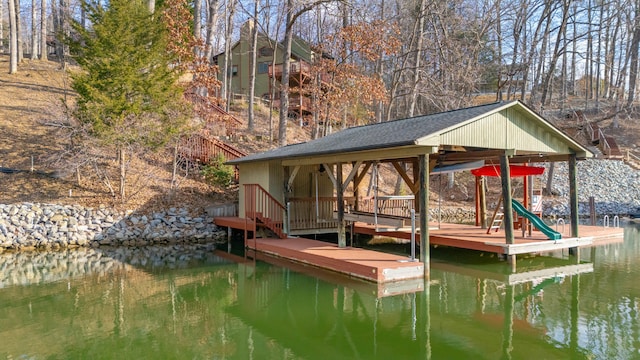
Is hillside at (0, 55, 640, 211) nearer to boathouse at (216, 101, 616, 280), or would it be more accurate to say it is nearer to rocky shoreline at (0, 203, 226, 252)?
rocky shoreline at (0, 203, 226, 252)

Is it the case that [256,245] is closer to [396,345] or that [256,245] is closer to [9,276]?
[9,276]

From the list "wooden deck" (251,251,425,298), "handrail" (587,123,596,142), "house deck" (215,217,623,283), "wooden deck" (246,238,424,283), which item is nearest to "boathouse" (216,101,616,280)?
"house deck" (215,217,623,283)

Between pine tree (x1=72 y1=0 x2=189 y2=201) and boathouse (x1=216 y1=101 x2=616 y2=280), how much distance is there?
3.69m

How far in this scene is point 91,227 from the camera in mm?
15273

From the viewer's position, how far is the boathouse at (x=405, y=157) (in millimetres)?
10219

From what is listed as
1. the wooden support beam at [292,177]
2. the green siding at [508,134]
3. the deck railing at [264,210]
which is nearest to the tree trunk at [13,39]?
the deck railing at [264,210]

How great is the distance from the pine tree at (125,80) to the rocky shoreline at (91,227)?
139 centimetres

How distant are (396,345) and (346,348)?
713 millimetres

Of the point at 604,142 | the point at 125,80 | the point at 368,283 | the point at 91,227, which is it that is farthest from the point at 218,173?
the point at 604,142

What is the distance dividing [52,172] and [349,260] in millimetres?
13184

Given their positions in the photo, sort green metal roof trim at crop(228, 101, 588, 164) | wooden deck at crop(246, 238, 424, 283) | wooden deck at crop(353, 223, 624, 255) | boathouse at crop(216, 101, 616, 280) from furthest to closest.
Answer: wooden deck at crop(353, 223, 624, 255), boathouse at crop(216, 101, 616, 280), green metal roof trim at crop(228, 101, 588, 164), wooden deck at crop(246, 238, 424, 283)

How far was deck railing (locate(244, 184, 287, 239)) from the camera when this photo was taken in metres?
14.5

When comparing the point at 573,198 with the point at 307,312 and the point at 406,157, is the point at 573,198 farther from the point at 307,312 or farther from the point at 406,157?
the point at 307,312

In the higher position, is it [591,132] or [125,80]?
[125,80]
